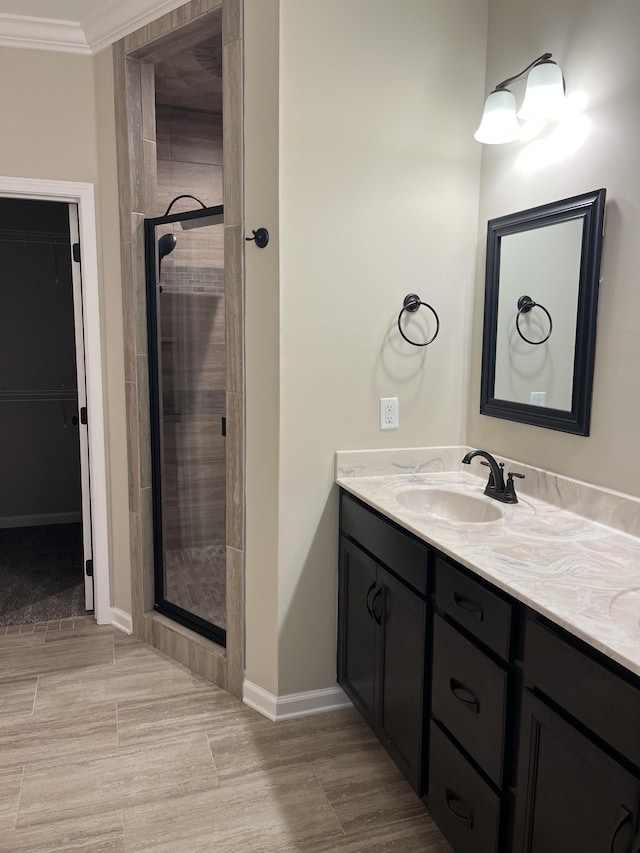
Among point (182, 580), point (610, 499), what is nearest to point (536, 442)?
point (610, 499)

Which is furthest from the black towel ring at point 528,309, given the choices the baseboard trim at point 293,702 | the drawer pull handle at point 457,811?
the baseboard trim at point 293,702

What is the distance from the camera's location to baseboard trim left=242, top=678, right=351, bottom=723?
243cm

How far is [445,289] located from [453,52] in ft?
2.79

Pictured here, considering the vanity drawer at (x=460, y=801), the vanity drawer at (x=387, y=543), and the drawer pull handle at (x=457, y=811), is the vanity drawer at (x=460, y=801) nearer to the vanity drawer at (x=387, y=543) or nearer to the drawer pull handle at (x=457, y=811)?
the drawer pull handle at (x=457, y=811)

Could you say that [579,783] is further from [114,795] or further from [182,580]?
[182,580]

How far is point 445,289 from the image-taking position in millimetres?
2453

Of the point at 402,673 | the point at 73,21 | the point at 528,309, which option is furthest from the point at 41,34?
the point at 402,673

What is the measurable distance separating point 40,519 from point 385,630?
3.57 m

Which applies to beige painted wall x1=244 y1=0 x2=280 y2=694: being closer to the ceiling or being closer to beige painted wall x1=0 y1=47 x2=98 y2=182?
the ceiling

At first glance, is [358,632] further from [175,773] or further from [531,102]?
[531,102]

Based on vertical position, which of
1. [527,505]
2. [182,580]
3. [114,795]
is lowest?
[114,795]

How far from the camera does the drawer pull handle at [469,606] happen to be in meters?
1.51

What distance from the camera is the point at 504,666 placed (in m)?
1.42

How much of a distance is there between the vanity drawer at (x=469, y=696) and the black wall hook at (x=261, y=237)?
1.37 meters
